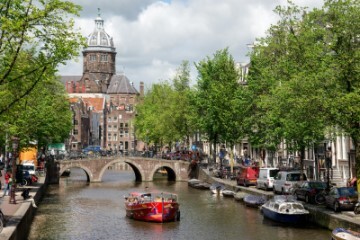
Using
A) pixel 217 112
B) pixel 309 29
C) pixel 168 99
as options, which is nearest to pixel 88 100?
pixel 168 99

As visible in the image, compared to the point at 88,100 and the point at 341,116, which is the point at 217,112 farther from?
the point at 88,100

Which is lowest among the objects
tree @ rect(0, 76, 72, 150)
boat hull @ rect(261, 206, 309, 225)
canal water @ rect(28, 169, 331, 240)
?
canal water @ rect(28, 169, 331, 240)

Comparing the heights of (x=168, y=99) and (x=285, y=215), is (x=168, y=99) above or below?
above

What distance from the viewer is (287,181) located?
42.2 metres

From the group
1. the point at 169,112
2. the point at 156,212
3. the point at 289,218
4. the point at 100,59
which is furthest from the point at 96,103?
the point at 289,218

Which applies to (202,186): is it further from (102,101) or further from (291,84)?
(102,101)

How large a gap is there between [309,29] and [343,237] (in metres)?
15.7

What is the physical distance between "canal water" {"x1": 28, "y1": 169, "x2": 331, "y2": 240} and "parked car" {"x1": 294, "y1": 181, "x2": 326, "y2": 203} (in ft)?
10.6

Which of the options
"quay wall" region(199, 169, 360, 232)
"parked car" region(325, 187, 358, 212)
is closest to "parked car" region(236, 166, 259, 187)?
"quay wall" region(199, 169, 360, 232)

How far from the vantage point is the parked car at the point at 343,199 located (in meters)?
30.7

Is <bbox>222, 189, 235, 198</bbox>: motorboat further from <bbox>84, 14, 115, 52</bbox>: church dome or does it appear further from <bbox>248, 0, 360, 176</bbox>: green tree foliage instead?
<bbox>84, 14, 115, 52</bbox>: church dome

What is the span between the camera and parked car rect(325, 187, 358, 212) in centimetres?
3073

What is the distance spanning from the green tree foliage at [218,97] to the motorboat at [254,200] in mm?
13968

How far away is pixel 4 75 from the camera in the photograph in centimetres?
2214
